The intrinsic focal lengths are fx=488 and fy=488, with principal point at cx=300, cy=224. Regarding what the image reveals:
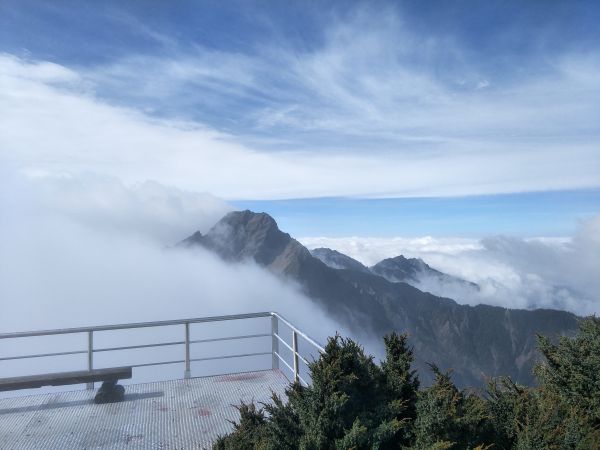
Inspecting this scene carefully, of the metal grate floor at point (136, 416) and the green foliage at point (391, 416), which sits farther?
the metal grate floor at point (136, 416)

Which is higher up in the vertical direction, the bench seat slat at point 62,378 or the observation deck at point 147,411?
the bench seat slat at point 62,378

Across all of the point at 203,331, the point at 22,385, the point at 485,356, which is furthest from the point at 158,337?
the point at 22,385

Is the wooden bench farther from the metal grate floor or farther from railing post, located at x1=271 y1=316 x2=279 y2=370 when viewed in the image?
railing post, located at x1=271 y1=316 x2=279 y2=370

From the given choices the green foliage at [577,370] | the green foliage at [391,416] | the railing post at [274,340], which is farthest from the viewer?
the railing post at [274,340]

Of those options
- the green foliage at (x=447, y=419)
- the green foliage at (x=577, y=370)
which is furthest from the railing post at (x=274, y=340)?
the green foliage at (x=447, y=419)

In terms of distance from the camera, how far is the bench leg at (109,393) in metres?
6.81

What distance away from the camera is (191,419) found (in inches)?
241

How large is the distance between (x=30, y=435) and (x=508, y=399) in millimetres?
5296

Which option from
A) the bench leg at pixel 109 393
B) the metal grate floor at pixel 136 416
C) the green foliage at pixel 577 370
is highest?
the green foliage at pixel 577 370

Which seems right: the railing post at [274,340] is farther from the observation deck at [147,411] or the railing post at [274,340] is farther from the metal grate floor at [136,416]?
the metal grate floor at [136,416]

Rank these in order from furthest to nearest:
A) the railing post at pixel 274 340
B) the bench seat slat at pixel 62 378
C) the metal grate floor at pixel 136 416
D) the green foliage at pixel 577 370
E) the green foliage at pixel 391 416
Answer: the railing post at pixel 274 340 → the bench seat slat at pixel 62 378 → the green foliage at pixel 577 370 → the metal grate floor at pixel 136 416 → the green foliage at pixel 391 416

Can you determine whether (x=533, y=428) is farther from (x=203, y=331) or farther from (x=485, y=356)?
(x=485, y=356)

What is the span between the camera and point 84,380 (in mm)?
7059

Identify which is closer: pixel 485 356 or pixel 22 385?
pixel 22 385
